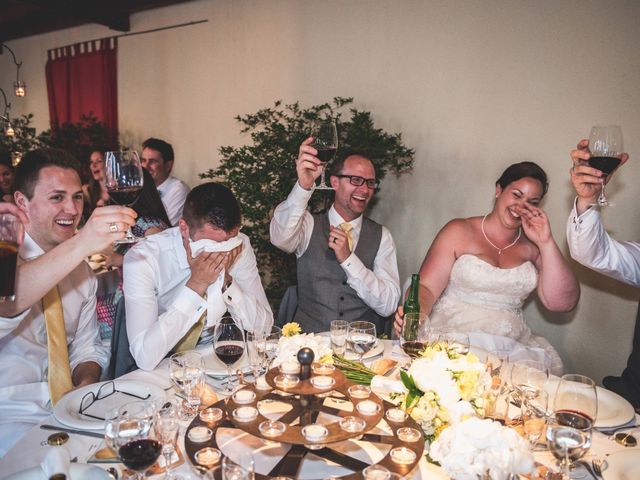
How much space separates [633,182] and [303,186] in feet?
7.07

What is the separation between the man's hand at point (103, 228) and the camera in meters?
1.55

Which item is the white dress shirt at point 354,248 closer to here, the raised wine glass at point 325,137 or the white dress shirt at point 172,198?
the raised wine glass at point 325,137

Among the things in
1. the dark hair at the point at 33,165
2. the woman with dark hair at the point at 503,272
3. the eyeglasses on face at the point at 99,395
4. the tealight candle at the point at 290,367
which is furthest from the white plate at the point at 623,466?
the dark hair at the point at 33,165

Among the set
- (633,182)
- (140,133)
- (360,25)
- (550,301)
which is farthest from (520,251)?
(140,133)

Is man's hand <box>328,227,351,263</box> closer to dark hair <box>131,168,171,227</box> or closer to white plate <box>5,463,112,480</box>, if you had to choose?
dark hair <box>131,168,171,227</box>

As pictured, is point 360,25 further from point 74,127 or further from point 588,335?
point 74,127

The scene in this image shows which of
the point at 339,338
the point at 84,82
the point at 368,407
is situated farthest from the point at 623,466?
the point at 84,82

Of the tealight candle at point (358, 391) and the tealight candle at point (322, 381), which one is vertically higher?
the tealight candle at point (322, 381)

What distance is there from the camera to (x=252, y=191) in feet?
11.9

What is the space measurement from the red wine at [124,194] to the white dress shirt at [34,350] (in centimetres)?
47

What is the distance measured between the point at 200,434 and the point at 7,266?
0.68 meters

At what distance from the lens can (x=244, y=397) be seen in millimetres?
1265

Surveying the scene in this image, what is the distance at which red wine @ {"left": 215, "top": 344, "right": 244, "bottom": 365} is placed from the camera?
1.53m

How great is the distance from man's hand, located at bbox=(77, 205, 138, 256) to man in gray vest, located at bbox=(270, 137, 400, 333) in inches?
52.8
